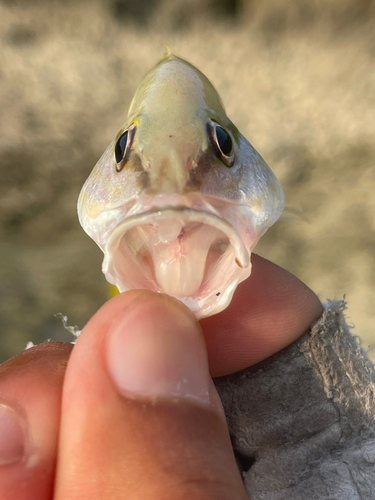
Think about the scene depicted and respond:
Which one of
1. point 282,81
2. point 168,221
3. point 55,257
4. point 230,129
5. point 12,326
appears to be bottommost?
point 168,221

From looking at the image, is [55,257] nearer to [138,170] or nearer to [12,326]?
[12,326]

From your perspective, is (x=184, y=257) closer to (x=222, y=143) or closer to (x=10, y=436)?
(x=222, y=143)

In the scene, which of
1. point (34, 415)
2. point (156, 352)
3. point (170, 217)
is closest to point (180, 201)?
point (170, 217)

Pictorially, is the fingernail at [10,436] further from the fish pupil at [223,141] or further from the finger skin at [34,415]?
the fish pupil at [223,141]

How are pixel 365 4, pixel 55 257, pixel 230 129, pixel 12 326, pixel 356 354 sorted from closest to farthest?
1. pixel 230 129
2. pixel 356 354
3. pixel 365 4
4. pixel 12 326
5. pixel 55 257

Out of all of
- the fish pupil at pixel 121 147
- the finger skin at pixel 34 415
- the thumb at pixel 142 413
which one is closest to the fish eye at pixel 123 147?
the fish pupil at pixel 121 147

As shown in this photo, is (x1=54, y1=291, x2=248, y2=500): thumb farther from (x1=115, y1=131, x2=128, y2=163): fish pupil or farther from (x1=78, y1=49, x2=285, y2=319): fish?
(x1=115, y1=131, x2=128, y2=163): fish pupil

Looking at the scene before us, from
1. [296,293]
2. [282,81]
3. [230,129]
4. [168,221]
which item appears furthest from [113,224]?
[282,81]
